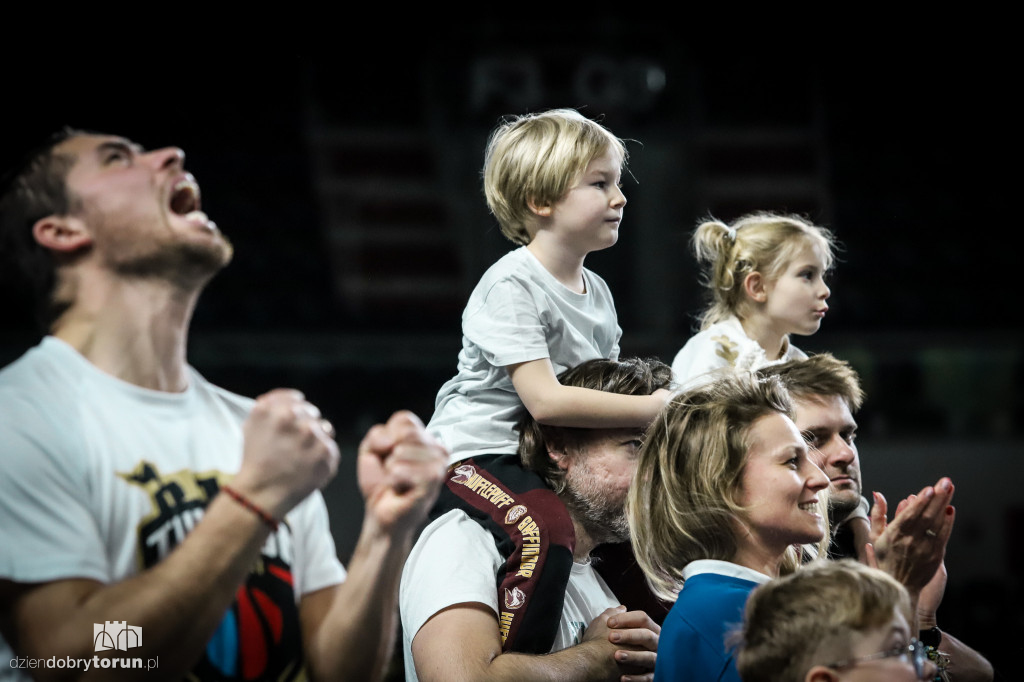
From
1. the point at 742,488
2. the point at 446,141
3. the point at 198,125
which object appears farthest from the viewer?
the point at 446,141

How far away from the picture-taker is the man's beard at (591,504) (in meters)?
2.20

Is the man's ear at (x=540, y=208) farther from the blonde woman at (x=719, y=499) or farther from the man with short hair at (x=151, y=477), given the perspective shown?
the man with short hair at (x=151, y=477)

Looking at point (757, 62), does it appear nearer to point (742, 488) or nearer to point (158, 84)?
point (158, 84)

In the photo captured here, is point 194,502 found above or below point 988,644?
above

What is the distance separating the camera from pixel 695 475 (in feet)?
5.74

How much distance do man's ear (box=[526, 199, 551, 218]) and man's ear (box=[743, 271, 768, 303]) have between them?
2.16 feet

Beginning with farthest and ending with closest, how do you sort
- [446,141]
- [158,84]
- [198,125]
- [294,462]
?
[446,141] → [198,125] → [158,84] → [294,462]

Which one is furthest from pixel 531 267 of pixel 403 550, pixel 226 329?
pixel 226 329

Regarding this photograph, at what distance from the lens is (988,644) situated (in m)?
6.87

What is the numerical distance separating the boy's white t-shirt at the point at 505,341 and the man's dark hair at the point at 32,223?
3.08ft

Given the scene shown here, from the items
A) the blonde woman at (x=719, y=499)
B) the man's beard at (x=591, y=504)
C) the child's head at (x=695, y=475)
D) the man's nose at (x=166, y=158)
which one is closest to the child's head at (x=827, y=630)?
the blonde woman at (x=719, y=499)

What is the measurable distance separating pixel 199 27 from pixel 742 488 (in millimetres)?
6105

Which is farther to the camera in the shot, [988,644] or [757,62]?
[757,62]

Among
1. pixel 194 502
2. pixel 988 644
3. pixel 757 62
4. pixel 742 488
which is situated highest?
pixel 757 62
